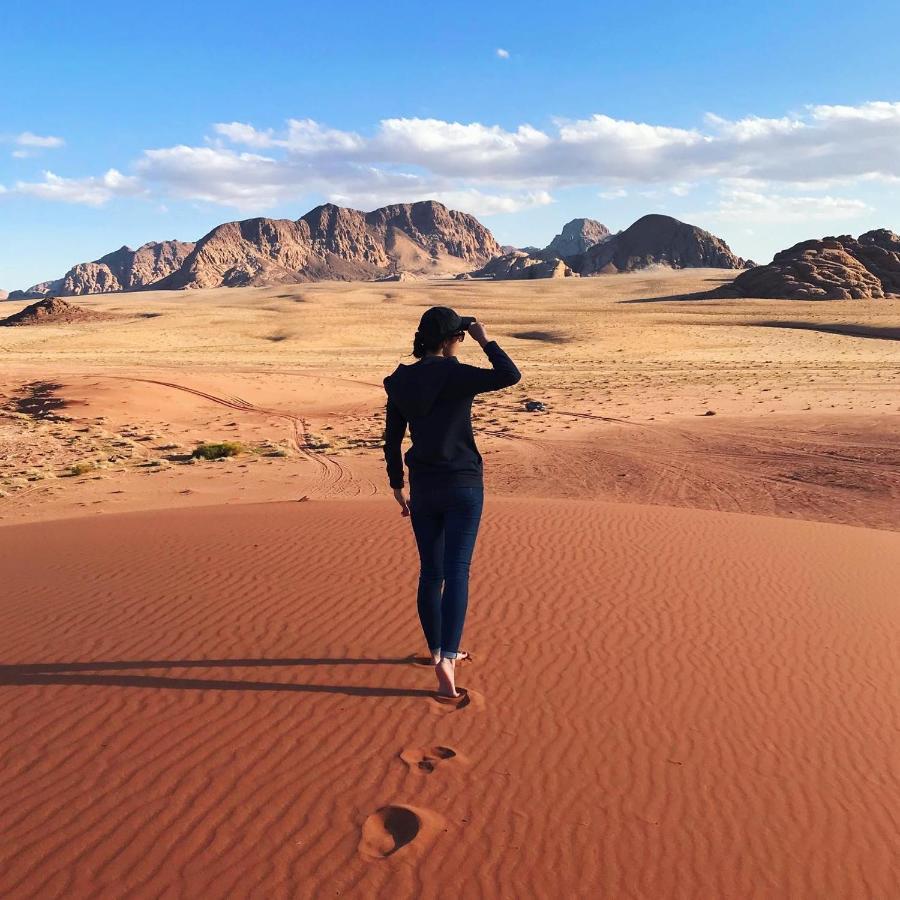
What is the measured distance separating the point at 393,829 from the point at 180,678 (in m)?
2.14

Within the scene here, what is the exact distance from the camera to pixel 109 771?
3.96 metres

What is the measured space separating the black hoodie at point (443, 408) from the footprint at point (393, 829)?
1740 mm

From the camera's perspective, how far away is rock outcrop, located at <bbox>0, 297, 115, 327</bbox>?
7106cm

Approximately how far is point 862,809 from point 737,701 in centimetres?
111

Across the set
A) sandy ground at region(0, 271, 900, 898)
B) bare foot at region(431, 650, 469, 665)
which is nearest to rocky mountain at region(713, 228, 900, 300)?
sandy ground at region(0, 271, 900, 898)

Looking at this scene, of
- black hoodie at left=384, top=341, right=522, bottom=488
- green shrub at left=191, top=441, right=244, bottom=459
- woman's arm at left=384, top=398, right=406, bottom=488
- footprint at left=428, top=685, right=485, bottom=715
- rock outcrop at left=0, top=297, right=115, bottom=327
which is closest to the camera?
black hoodie at left=384, top=341, right=522, bottom=488

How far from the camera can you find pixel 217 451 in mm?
16578

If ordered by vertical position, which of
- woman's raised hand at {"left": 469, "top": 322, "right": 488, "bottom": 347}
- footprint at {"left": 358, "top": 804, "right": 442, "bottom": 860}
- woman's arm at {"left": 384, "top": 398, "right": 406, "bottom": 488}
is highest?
woman's raised hand at {"left": 469, "top": 322, "right": 488, "bottom": 347}

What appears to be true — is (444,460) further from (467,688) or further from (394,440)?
(467,688)

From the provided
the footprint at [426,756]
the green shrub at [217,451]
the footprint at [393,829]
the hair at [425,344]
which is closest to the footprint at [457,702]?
the footprint at [426,756]

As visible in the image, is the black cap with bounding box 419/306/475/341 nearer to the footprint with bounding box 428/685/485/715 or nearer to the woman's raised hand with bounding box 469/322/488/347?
the woman's raised hand with bounding box 469/322/488/347

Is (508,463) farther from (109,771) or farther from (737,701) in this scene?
(109,771)

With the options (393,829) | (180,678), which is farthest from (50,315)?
(393,829)

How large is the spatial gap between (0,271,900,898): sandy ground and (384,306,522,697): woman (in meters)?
0.51
